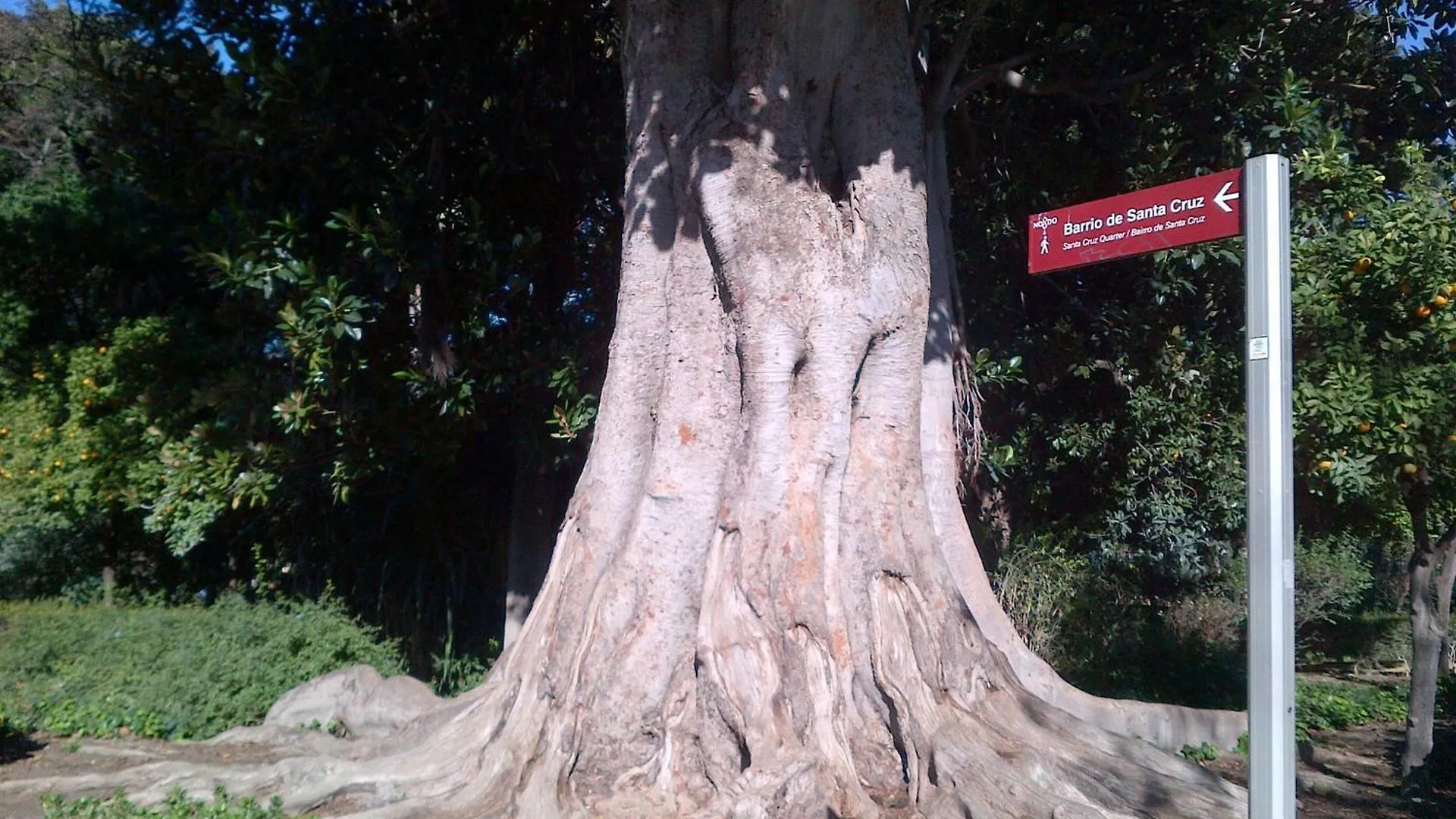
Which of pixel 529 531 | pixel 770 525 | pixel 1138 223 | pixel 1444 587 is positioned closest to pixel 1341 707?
pixel 1444 587

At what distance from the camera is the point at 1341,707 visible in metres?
9.91

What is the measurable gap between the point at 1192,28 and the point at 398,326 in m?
6.14

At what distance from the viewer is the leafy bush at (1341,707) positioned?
31.2 ft

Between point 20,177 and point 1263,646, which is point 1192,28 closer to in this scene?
point 1263,646

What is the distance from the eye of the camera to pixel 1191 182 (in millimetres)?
4012

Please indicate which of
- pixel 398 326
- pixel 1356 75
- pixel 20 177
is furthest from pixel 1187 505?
pixel 20 177

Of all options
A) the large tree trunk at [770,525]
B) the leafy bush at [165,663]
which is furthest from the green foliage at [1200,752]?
the leafy bush at [165,663]

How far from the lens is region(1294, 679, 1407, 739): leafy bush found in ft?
31.2

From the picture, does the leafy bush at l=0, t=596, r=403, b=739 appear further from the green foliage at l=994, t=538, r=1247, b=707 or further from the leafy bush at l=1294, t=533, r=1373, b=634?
the leafy bush at l=1294, t=533, r=1373, b=634

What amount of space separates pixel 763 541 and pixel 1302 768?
4.41 metres

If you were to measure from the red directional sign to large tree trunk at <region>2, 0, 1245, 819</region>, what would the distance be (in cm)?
161

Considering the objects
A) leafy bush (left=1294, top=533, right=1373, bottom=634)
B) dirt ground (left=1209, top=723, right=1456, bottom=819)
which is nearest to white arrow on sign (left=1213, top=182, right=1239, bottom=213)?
dirt ground (left=1209, top=723, right=1456, bottom=819)

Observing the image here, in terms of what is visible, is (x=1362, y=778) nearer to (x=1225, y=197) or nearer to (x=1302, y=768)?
(x=1302, y=768)

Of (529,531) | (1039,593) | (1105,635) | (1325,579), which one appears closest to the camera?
(1039,593)
